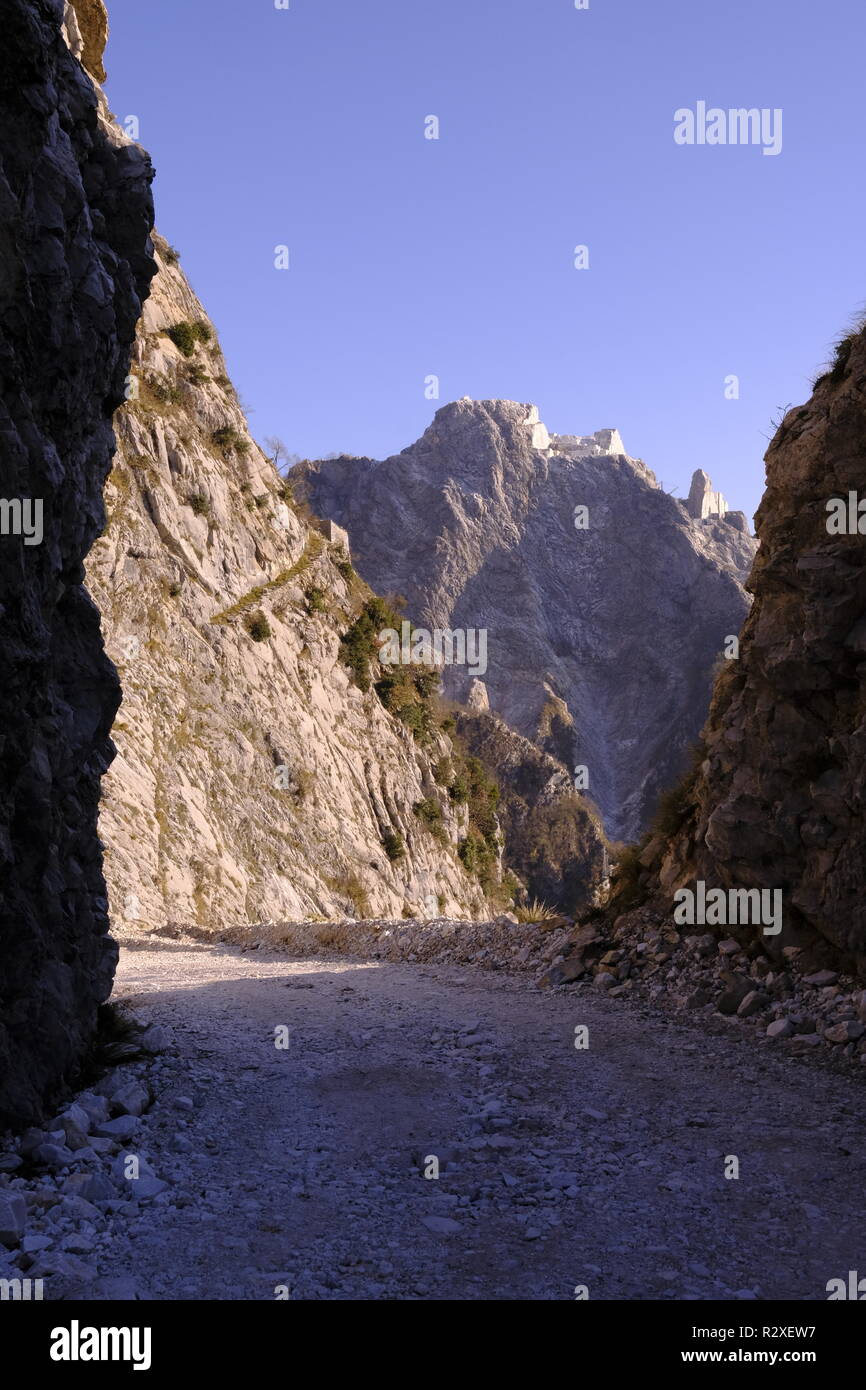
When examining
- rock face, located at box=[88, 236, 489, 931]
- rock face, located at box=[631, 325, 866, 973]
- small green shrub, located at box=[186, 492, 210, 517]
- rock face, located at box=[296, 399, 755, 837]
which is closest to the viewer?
rock face, located at box=[631, 325, 866, 973]

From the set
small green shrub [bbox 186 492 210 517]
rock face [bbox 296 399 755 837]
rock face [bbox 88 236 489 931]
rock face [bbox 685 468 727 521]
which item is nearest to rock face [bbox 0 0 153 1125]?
rock face [bbox 88 236 489 931]

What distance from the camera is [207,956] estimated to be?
17531 millimetres

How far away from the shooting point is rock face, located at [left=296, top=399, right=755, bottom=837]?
357ft

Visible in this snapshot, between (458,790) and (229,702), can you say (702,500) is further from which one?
(229,702)

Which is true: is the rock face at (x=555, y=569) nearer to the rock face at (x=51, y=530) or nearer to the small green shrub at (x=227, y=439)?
the small green shrub at (x=227, y=439)

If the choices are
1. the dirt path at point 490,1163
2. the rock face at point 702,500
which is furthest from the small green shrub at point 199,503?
the rock face at point 702,500

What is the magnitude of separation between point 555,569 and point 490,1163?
118 m

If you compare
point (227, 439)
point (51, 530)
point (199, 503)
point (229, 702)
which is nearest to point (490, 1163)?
point (51, 530)

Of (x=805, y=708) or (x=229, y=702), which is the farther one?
(x=229, y=702)

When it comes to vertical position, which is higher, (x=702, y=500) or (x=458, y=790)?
(x=702, y=500)

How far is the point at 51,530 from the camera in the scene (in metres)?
7.21

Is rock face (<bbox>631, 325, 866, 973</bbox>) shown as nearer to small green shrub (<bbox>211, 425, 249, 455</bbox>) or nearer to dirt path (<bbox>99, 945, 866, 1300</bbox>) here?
dirt path (<bbox>99, 945, 866, 1300</bbox>)

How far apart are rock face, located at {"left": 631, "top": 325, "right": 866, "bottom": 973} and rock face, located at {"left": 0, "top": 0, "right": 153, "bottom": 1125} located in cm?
693
